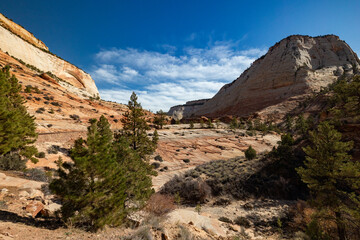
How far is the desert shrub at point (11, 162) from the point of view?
582 inches

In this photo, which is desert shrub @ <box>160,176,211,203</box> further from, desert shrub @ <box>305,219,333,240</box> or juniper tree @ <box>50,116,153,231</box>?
juniper tree @ <box>50,116,153,231</box>

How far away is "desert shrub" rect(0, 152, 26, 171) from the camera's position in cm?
1477

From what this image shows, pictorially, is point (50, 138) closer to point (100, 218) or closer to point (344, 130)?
point (100, 218)

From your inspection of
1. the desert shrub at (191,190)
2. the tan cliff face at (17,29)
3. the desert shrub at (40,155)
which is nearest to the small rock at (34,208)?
the desert shrub at (191,190)

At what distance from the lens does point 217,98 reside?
104688 mm

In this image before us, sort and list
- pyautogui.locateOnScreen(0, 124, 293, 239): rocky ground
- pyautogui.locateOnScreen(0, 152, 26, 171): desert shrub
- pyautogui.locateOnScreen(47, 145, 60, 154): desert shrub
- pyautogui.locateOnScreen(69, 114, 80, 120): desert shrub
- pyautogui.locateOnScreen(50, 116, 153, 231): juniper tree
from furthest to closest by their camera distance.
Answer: pyautogui.locateOnScreen(69, 114, 80, 120): desert shrub < pyautogui.locateOnScreen(47, 145, 60, 154): desert shrub < pyautogui.locateOnScreen(0, 152, 26, 171): desert shrub < pyautogui.locateOnScreen(50, 116, 153, 231): juniper tree < pyautogui.locateOnScreen(0, 124, 293, 239): rocky ground

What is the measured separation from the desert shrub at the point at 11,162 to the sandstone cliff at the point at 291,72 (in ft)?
244

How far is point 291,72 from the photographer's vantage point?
75.3m

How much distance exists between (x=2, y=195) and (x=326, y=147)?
1865 cm

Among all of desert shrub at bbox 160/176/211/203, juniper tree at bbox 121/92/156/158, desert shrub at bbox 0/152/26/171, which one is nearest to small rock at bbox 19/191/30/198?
desert shrub at bbox 0/152/26/171

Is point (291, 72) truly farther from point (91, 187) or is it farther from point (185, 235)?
point (91, 187)

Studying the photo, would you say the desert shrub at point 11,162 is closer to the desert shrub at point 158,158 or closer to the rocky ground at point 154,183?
the rocky ground at point 154,183

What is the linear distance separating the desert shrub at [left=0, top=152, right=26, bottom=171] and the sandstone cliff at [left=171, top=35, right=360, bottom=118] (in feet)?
244

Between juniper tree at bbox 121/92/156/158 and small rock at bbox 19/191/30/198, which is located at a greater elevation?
juniper tree at bbox 121/92/156/158
